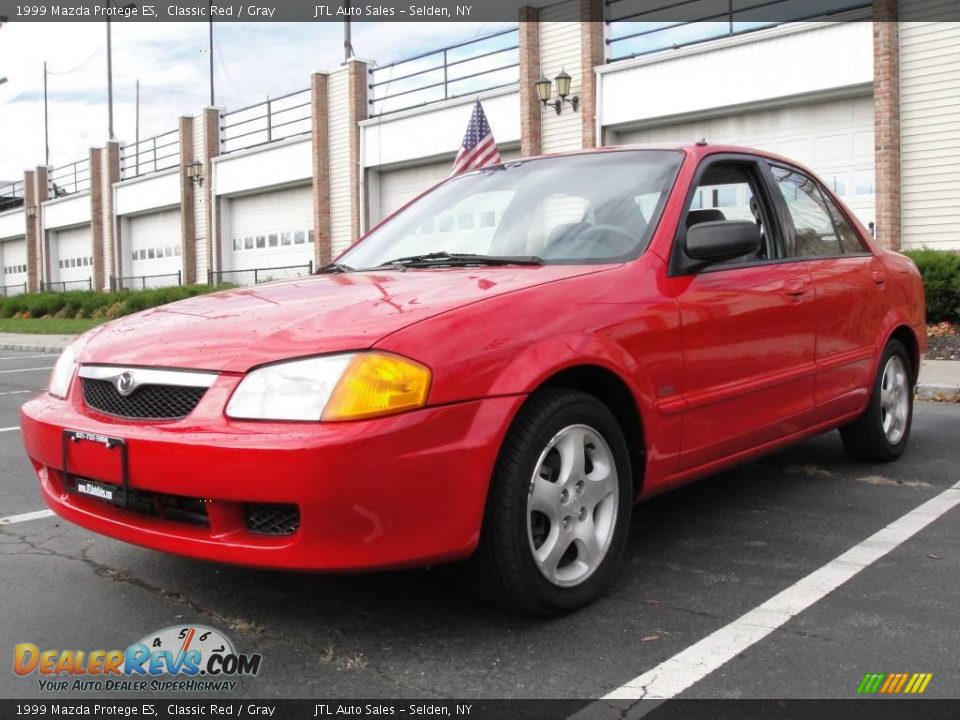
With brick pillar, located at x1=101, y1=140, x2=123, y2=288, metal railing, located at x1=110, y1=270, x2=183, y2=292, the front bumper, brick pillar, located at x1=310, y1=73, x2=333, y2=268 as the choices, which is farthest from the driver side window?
brick pillar, located at x1=101, y1=140, x2=123, y2=288

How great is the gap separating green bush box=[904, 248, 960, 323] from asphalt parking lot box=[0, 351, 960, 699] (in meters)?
9.02

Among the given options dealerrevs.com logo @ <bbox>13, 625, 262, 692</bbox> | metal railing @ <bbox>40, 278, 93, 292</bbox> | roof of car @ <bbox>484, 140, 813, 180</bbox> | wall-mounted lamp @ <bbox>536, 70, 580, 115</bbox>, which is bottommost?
dealerrevs.com logo @ <bbox>13, 625, 262, 692</bbox>

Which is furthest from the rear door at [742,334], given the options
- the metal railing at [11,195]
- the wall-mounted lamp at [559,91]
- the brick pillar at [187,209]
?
the metal railing at [11,195]

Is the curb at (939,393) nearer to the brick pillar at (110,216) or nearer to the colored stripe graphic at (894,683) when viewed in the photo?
the colored stripe graphic at (894,683)

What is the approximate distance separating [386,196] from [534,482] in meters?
25.2

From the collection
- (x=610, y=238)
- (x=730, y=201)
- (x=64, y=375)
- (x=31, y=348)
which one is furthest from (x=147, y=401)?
(x=31, y=348)

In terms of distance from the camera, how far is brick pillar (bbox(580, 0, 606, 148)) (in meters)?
21.2

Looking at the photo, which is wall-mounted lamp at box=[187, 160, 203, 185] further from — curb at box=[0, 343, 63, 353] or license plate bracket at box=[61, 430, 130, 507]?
license plate bracket at box=[61, 430, 130, 507]

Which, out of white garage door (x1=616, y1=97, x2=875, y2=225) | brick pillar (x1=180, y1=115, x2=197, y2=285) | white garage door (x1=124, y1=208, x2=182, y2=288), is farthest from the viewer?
white garage door (x1=124, y1=208, x2=182, y2=288)

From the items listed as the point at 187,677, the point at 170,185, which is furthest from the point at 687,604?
the point at 170,185

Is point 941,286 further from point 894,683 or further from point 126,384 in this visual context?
point 126,384

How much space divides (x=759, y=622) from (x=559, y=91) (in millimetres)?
19460

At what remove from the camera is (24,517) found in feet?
15.4

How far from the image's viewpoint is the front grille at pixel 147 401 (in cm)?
294
